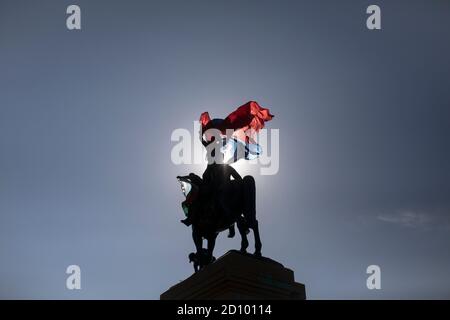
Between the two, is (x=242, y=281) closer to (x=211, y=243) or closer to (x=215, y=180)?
(x=211, y=243)

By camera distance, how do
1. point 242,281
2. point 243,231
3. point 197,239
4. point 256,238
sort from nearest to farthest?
point 242,281 < point 256,238 < point 243,231 < point 197,239

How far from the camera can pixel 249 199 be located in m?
12.2

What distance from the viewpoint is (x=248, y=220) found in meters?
12.1

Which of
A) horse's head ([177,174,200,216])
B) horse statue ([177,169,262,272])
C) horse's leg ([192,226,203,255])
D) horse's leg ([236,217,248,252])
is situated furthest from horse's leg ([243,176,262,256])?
horse's leg ([192,226,203,255])

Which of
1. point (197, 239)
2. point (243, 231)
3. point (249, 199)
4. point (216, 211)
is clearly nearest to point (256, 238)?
point (243, 231)

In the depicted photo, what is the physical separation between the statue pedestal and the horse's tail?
94 centimetres

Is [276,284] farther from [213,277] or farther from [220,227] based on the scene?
[220,227]

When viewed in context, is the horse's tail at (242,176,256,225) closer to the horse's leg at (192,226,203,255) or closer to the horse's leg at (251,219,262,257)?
the horse's leg at (251,219,262,257)

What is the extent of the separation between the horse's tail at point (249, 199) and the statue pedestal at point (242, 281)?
3.09 feet

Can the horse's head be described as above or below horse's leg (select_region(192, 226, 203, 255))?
above

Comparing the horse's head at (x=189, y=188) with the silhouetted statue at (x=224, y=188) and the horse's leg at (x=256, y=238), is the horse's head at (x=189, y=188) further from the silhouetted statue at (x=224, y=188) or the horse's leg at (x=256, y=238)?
the horse's leg at (x=256, y=238)

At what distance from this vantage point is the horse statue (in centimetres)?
1220

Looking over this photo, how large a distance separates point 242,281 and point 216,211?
227 centimetres
